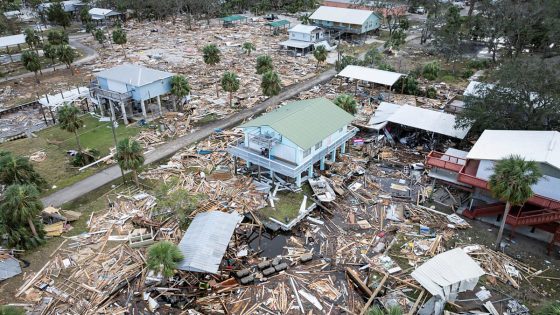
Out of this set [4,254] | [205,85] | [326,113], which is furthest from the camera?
[205,85]

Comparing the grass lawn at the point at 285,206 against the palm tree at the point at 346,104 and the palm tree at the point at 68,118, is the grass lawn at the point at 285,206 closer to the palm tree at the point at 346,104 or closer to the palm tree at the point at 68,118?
the palm tree at the point at 346,104

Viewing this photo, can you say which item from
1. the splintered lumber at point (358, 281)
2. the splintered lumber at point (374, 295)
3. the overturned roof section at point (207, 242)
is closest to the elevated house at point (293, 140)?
the overturned roof section at point (207, 242)

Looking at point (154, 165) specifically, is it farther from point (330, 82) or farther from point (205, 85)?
point (330, 82)

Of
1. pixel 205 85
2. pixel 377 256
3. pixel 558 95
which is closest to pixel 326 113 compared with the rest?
pixel 377 256

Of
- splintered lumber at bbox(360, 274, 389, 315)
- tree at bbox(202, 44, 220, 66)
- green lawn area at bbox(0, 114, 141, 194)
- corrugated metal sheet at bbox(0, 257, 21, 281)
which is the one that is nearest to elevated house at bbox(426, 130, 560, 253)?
splintered lumber at bbox(360, 274, 389, 315)

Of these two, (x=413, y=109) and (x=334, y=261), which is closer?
(x=334, y=261)

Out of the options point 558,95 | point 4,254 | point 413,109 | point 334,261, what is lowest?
point 334,261

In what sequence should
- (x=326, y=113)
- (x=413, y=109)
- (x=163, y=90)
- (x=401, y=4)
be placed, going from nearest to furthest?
(x=326, y=113)
(x=413, y=109)
(x=163, y=90)
(x=401, y=4)
